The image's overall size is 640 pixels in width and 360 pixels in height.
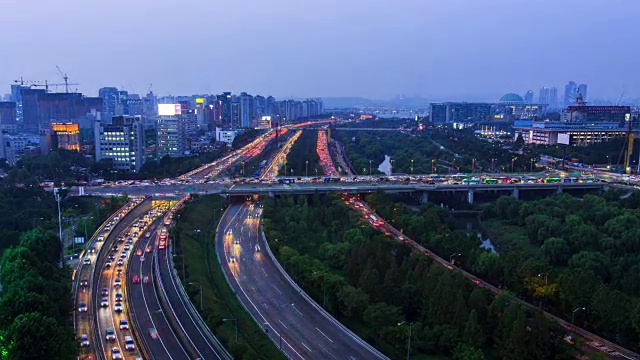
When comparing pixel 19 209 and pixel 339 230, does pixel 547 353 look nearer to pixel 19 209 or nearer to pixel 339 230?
pixel 339 230

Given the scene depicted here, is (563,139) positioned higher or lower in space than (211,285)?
higher

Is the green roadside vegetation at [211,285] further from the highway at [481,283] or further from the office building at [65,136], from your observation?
the office building at [65,136]

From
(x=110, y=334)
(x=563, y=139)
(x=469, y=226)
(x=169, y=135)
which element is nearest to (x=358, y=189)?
(x=469, y=226)

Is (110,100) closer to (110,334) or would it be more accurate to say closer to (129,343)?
(110,334)

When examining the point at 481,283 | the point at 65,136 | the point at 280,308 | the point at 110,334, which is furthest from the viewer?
the point at 65,136

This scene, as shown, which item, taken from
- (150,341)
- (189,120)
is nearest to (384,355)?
(150,341)

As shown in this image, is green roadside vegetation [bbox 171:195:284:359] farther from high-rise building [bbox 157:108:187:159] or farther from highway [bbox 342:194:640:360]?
high-rise building [bbox 157:108:187:159]

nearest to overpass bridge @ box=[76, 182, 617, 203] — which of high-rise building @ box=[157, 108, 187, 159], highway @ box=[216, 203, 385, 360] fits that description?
highway @ box=[216, 203, 385, 360]

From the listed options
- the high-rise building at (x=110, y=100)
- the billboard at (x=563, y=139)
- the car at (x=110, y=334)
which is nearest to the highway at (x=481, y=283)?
the car at (x=110, y=334)
